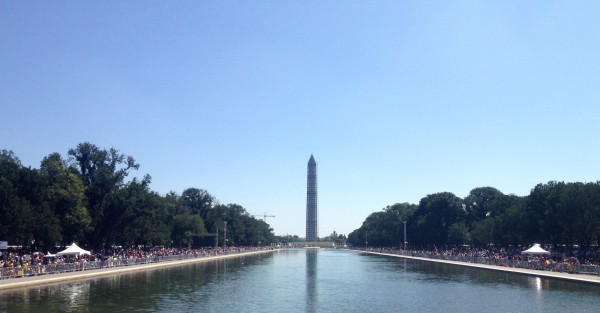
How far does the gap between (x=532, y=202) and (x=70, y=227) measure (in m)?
56.3

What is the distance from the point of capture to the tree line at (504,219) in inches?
2421

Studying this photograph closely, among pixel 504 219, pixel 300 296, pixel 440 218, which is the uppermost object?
pixel 440 218

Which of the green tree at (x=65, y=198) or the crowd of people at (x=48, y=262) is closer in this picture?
the crowd of people at (x=48, y=262)

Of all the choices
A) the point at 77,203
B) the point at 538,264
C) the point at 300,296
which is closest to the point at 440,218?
the point at 538,264

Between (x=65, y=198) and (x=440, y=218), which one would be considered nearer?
(x=65, y=198)

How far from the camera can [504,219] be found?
84500mm

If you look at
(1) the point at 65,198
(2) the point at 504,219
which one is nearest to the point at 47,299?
(1) the point at 65,198

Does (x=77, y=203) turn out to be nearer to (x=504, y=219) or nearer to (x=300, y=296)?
(x=300, y=296)

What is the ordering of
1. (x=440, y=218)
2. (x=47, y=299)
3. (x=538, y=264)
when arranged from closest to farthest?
(x=47, y=299) < (x=538, y=264) < (x=440, y=218)

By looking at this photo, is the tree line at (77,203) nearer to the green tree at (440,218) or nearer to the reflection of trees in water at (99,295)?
the reflection of trees in water at (99,295)

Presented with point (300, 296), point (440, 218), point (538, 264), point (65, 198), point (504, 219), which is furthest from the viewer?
point (440, 218)

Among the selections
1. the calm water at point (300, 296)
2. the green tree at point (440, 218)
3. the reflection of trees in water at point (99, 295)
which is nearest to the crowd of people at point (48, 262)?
the reflection of trees in water at point (99, 295)

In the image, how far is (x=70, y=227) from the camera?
58031mm

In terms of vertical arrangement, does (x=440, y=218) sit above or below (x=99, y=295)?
above
